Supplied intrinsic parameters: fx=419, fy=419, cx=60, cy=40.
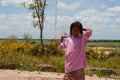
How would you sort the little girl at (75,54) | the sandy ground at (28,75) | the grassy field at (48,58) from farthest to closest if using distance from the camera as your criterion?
1. the grassy field at (48,58)
2. the sandy ground at (28,75)
3. the little girl at (75,54)

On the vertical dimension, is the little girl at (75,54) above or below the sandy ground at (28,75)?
above

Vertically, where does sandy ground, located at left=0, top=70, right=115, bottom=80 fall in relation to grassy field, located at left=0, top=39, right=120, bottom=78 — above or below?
A: below

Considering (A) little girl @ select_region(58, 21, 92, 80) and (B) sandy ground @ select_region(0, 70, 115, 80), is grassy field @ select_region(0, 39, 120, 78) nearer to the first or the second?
(B) sandy ground @ select_region(0, 70, 115, 80)

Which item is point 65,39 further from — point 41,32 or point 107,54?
point 41,32

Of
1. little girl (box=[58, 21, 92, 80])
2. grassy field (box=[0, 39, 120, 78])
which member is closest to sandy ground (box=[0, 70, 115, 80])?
grassy field (box=[0, 39, 120, 78])

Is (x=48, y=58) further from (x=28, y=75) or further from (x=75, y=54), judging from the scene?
(x=75, y=54)

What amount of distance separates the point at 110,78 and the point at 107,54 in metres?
5.35

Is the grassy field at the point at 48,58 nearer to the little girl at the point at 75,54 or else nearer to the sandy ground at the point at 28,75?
the sandy ground at the point at 28,75

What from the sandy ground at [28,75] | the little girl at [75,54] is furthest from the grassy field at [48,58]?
the little girl at [75,54]

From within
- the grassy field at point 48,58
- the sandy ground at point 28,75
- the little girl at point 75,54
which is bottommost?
the sandy ground at point 28,75

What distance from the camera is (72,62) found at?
Answer: 7617mm

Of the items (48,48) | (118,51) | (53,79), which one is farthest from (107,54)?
(53,79)

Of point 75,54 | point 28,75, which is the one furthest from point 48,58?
point 75,54

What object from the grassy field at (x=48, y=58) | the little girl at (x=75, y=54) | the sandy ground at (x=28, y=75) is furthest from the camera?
the grassy field at (x=48, y=58)
